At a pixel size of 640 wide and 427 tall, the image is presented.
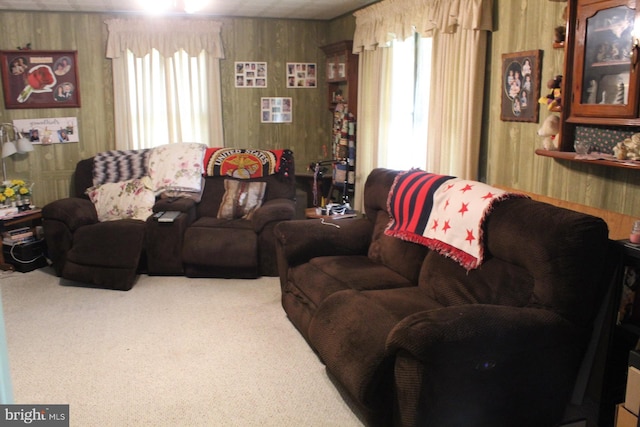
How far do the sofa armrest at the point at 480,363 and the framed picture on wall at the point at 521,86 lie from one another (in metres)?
1.42

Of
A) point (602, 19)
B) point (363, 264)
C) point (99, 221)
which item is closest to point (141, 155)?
point (99, 221)

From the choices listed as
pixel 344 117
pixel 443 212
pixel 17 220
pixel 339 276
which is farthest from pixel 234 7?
pixel 443 212

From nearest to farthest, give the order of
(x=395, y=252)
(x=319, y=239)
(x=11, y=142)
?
1. (x=395, y=252)
2. (x=319, y=239)
3. (x=11, y=142)

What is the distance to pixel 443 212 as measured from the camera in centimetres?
314

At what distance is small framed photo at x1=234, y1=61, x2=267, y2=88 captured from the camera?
6246 mm

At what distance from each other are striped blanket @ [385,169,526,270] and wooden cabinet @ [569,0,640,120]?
567mm

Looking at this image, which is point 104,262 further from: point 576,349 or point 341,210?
point 576,349

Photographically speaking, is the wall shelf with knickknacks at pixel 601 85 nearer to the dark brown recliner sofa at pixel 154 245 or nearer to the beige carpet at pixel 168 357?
the beige carpet at pixel 168 357

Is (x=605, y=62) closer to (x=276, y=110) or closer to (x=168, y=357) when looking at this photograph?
(x=168, y=357)

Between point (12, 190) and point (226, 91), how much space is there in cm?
227

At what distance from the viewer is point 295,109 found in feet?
21.3

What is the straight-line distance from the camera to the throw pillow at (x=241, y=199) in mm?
5223

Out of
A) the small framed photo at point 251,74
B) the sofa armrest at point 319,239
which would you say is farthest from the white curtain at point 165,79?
the sofa armrest at point 319,239

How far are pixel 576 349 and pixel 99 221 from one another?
397cm
